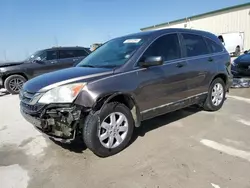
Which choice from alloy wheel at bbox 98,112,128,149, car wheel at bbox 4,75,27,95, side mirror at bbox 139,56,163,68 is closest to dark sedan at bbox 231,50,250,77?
side mirror at bbox 139,56,163,68

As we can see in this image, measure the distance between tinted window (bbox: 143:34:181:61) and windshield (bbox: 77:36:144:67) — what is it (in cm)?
22

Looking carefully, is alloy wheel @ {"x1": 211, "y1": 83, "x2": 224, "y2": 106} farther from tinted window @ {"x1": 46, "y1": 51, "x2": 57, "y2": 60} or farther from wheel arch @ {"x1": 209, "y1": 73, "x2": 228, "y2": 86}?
tinted window @ {"x1": 46, "y1": 51, "x2": 57, "y2": 60}

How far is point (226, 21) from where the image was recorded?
27.6 meters

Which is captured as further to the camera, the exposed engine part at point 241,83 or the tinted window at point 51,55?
the tinted window at point 51,55

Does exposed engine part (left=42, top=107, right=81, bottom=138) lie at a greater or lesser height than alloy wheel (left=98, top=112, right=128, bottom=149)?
greater

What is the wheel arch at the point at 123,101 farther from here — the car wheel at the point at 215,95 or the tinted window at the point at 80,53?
the tinted window at the point at 80,53

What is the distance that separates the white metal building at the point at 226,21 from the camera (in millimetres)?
25047

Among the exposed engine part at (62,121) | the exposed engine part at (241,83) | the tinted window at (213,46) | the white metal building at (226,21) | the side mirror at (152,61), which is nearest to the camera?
the exposed engine part at (62,121)

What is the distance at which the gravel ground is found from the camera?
9.13ft

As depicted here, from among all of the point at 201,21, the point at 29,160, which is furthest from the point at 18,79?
the point at 201,21

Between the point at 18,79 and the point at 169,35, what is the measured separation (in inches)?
277

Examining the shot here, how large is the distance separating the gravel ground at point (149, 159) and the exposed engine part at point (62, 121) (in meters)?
0.47

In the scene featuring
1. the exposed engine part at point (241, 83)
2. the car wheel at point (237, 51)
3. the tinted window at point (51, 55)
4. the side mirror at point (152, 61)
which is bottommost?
the exposed engine part at point (241, 83)

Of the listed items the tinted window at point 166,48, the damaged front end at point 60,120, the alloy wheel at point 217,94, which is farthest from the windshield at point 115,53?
the alloy wheel at point 217,94
